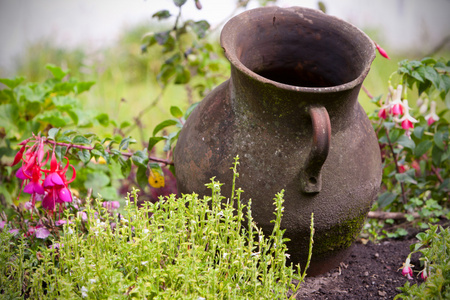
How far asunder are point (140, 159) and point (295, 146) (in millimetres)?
832

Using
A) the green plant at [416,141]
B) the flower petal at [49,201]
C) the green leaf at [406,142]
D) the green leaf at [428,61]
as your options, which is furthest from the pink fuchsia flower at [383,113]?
the flower petal at [49,201]

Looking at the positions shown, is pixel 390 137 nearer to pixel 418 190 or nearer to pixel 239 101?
pixel 418 190

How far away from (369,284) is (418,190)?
0.98 metres

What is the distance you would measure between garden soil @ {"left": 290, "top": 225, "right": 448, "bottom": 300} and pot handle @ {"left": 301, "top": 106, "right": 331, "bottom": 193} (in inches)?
18.3

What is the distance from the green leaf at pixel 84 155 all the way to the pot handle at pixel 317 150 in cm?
96

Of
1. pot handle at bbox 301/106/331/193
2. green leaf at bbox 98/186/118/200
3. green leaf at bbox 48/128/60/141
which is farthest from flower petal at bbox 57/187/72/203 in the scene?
pot handle at bbox 301/106/331/193

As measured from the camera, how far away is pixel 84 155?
194 cm

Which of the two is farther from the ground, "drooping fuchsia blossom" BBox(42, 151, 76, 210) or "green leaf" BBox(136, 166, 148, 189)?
"drooping fuchsia blossom" BBox(42, 151, 76, 210)

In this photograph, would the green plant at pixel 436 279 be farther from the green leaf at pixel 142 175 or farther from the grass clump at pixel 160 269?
the green leaf at pixel 142 175

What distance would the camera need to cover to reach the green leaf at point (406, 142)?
2289mm

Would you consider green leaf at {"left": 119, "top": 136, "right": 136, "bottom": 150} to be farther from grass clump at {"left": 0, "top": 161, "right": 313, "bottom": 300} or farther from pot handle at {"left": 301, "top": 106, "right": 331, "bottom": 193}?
pot handle at {"left": 301, "top": 106, "right": 331, "bottom": 193}

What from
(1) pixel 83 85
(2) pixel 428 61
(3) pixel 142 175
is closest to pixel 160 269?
(3) pixel 142 175

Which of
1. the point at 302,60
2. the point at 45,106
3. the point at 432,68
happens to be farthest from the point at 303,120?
the point at 45,106

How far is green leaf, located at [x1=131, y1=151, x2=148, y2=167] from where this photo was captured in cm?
211
